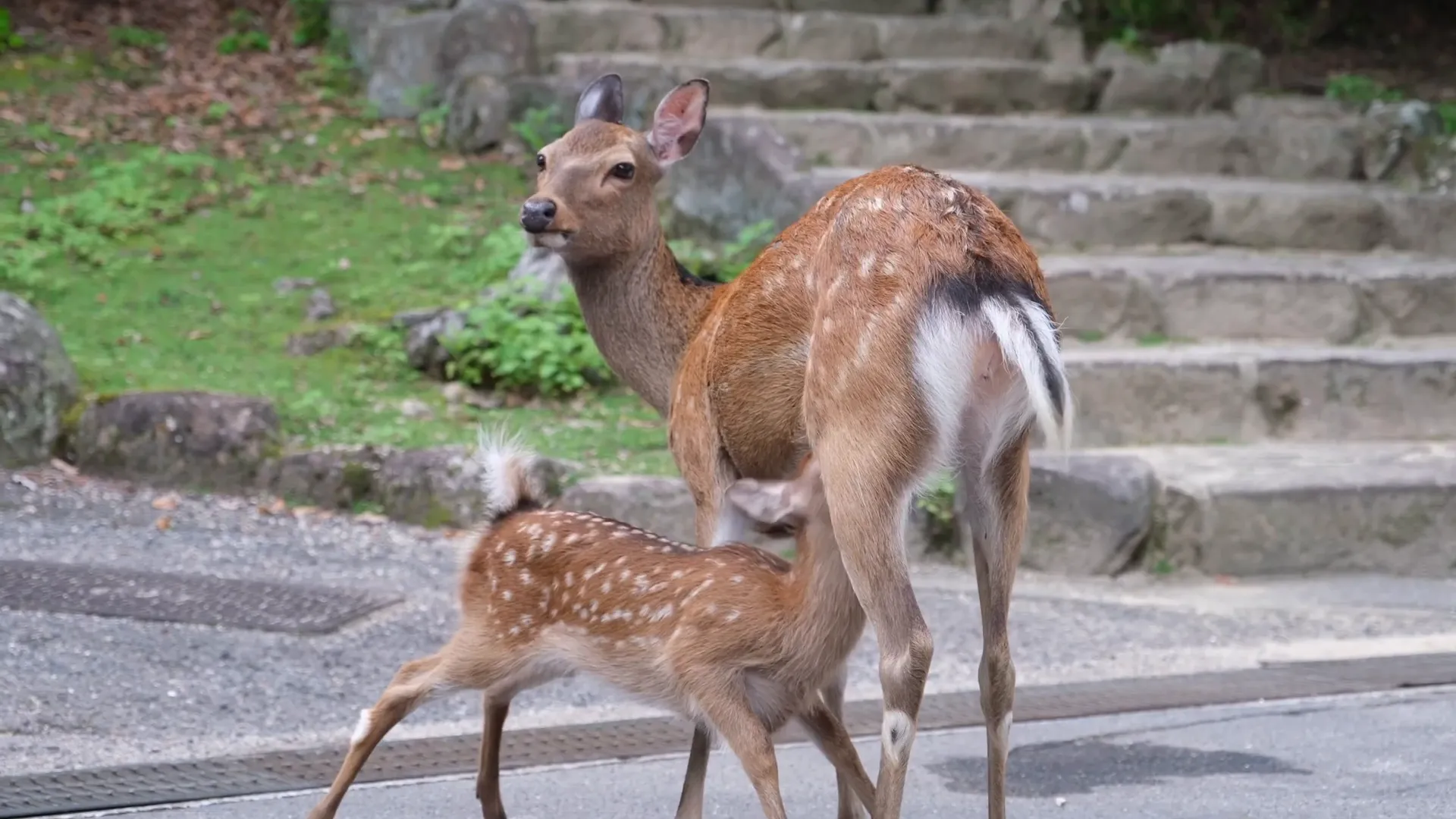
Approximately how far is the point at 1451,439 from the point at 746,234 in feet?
12.2

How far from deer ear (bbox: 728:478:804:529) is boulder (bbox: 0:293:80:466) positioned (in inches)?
196

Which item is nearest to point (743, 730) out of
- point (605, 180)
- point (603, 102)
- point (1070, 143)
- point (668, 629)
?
point (668, 629)

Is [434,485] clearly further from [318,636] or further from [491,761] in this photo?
[491,761]

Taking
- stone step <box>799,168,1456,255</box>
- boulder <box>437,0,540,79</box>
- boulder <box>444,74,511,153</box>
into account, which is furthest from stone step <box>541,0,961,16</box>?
stone step <box>799,168,1456,255</box>

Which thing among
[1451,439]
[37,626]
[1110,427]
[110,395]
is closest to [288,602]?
[37,626]

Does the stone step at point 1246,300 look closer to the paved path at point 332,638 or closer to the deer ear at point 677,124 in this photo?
the paved path at point 332,638

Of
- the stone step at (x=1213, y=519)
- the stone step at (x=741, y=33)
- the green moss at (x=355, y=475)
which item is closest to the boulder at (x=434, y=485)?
the green moss at (x=355, y=475)

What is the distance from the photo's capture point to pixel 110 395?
28.3 feet

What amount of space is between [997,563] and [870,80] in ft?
24.1

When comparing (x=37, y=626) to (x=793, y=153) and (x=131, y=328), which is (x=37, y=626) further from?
(x=793, y=153)

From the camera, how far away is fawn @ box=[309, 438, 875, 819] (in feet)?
15.0

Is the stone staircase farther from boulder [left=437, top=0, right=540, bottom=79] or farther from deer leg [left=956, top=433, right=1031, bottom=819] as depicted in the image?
deer leg [left=956, top=433, right=1031, bottom=819]

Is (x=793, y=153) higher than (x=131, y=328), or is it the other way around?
(x=793, y=153)

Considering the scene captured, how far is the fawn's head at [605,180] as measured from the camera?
231 inches
